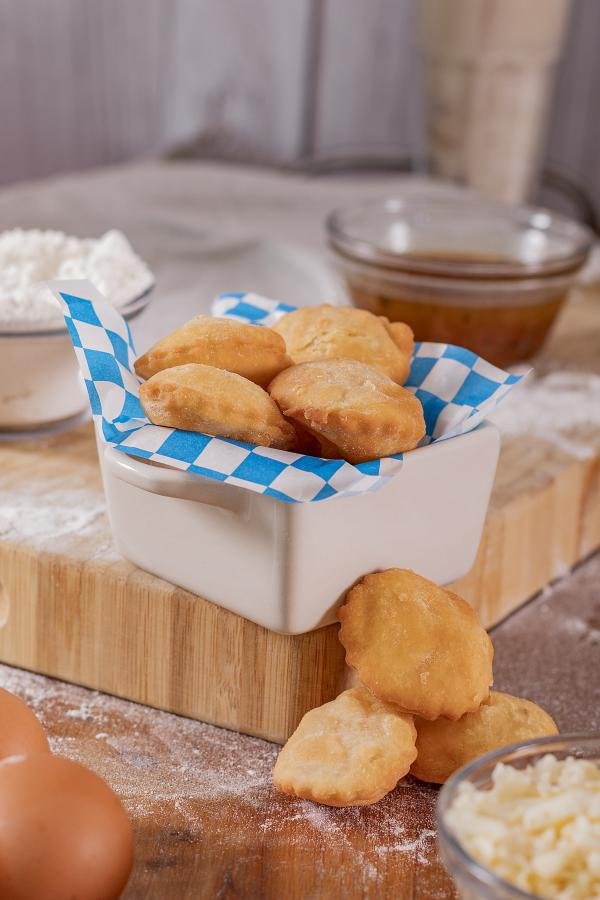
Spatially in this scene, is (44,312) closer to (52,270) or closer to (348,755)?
(52,270)

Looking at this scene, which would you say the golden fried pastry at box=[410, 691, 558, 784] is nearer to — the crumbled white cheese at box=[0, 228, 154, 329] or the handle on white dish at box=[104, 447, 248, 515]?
the handle on white dish at box=[104, 447, 248, 515]

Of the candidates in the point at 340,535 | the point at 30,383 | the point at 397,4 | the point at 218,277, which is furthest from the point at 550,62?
the point at 340,535

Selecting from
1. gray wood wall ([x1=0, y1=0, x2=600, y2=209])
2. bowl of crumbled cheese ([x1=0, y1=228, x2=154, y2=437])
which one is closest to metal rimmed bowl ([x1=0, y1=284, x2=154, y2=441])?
bowl of crumbled cheese ([x1=0, y1=228, x2=154, y2=437])

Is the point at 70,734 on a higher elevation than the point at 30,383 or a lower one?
lower

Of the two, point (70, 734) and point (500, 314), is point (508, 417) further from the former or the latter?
point (70, 734)

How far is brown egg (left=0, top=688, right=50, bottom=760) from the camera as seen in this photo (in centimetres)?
73

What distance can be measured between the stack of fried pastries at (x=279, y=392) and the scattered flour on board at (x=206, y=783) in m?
0.24

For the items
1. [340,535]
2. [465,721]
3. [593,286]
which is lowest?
[593,286]

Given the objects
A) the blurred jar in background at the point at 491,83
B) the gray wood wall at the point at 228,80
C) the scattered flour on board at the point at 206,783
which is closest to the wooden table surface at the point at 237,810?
the scattered flour on board at the point at 206,783

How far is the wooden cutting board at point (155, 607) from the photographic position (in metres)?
0.89

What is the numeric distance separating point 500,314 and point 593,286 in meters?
0.56

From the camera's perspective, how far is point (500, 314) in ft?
4.69

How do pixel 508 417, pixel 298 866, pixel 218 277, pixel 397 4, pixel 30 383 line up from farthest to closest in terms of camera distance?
pixel 397 4 < pixel 218 277 < pixel 508 417 < pixel 30 383 < pixel 298 866

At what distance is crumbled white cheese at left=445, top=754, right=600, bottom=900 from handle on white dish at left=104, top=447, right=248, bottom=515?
26 cm
